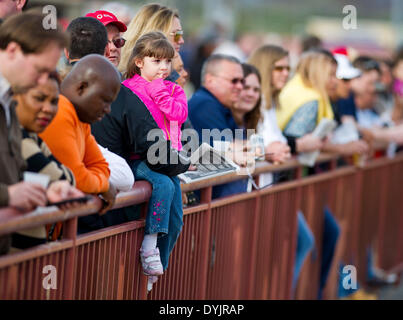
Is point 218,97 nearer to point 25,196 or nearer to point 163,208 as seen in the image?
point 163,208

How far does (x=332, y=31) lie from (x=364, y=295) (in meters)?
26.2

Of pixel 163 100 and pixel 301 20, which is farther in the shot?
pixel 301 20

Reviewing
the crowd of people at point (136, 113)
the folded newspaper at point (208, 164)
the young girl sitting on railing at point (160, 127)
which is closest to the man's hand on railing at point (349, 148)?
the crowd of people at point (136, 113)

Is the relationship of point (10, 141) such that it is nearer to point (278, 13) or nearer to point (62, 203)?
point (62, 203)

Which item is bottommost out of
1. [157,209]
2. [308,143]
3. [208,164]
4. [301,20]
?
[157,209]

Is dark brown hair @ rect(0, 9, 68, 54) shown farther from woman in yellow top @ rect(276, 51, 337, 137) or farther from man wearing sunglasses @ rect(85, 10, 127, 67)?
woman in yellow top @ rect(276, 51, 337, 137)

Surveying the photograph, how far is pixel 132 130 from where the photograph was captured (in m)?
4.23

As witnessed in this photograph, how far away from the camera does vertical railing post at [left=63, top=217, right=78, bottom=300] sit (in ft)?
11.4

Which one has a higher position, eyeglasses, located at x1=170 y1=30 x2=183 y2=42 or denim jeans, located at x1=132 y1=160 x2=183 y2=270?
eyeglasses, located at x1=170 y1=30 x2=183 y2=42

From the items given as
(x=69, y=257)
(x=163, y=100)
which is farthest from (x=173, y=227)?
(x=69, y=257)

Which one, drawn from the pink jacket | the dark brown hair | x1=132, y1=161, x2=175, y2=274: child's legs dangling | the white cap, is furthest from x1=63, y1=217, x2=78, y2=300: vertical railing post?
the white cap

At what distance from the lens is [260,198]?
5.77 metres

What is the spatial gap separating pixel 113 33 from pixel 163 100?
34.7 inches
